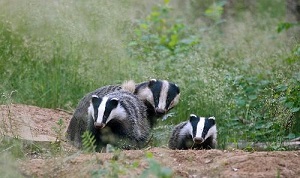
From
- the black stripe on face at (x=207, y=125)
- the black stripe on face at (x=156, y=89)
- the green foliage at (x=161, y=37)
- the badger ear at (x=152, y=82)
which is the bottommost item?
the black stripe on face at (x=207, y=125)

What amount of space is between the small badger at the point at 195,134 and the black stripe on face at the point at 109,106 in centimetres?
69

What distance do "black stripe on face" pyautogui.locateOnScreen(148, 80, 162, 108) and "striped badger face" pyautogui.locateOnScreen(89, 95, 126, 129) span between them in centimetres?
90

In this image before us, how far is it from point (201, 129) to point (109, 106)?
0.81 meters

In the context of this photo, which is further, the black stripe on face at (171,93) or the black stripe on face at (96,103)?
the black stripe on face at (171,93)

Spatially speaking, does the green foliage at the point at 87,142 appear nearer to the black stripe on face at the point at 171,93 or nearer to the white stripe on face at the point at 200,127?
the white stripe on face at the point at 200,127

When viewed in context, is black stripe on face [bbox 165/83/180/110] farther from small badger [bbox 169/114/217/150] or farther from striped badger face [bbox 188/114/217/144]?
striped badger face [bbox 188/114/217/144]

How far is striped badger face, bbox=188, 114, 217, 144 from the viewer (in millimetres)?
6984

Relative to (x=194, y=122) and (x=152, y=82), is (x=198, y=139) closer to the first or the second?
(x=194, y=122)

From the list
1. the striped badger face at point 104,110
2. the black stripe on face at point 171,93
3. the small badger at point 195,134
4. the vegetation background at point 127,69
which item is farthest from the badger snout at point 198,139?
the black stripe on face at point 171,93

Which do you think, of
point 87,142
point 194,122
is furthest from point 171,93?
point 87,142

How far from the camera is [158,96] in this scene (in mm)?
7848

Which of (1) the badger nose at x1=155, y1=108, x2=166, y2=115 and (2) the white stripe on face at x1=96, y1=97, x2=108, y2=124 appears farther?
(1) the badger nose at x1=155, y1=108, x2=166, y2=115

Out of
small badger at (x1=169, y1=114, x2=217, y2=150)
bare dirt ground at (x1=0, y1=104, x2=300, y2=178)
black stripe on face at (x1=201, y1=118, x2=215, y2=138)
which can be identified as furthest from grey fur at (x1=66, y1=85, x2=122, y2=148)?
bare dirt ground at (x1=0, y1=104, x2=300, y2=178)

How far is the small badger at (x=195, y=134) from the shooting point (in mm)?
7012
